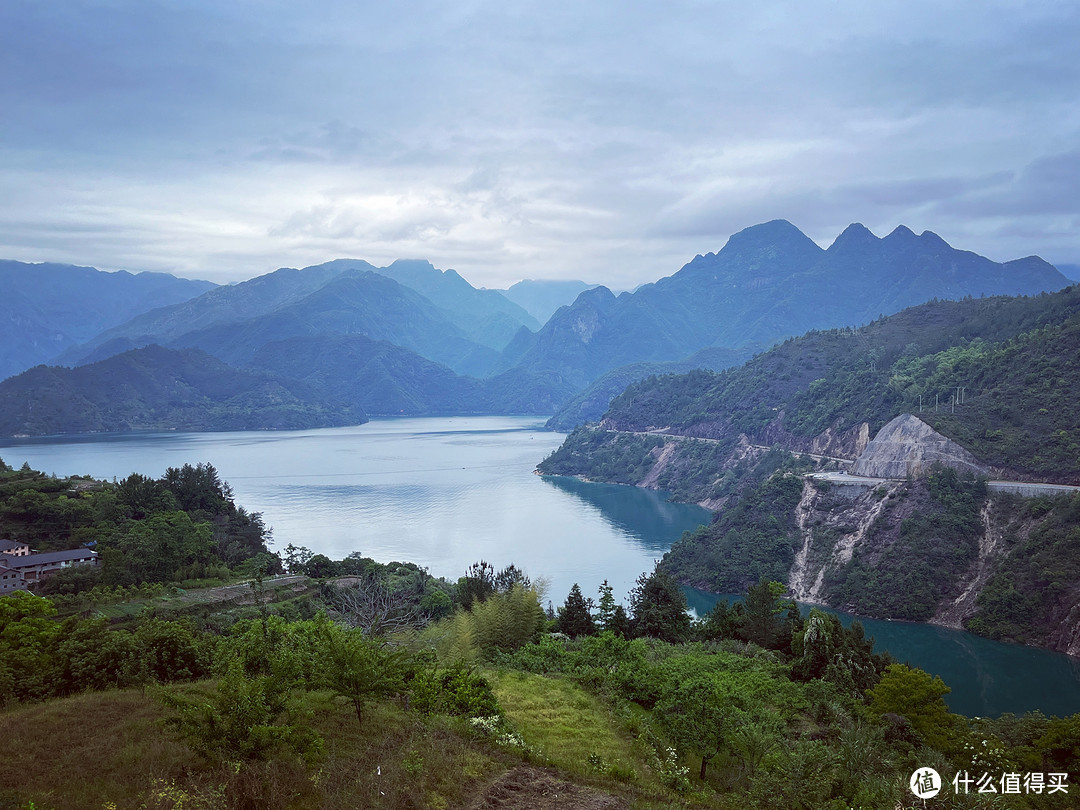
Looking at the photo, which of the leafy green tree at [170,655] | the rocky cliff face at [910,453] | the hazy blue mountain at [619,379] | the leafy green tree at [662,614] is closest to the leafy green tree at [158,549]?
the leafy green tree at [170,655]

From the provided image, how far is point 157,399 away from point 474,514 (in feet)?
359

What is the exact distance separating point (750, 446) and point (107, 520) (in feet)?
182

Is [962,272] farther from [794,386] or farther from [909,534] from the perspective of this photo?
[909,534]

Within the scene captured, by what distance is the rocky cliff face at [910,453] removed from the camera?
42.3 meters

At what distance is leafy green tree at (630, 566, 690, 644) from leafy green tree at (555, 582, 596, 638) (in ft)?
6.54

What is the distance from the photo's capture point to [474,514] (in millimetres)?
57844

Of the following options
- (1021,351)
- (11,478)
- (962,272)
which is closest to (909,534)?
(1021,351)

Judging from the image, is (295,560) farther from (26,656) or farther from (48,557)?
(26,656)

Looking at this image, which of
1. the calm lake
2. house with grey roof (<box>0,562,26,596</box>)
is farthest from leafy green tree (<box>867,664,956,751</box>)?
house with grey roof (<box>0,562,26,596</box>)

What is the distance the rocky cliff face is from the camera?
42281 millimetres

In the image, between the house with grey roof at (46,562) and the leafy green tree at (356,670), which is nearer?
the leafy green tree at (356,670)

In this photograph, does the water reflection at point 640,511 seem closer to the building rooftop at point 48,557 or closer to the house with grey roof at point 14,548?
the building rooftop at point 48,557

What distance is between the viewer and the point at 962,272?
190m

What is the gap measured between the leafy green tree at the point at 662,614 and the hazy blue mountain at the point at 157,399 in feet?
418
